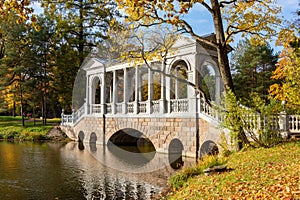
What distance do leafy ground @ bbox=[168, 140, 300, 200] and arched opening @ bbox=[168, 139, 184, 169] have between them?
156 inches

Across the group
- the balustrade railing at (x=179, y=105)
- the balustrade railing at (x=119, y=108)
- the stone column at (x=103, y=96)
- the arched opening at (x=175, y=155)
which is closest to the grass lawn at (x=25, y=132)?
the stone column at (x=103, y=96)

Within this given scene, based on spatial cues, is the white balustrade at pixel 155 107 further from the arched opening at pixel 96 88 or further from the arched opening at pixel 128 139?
the arched opening at pixel 96 88

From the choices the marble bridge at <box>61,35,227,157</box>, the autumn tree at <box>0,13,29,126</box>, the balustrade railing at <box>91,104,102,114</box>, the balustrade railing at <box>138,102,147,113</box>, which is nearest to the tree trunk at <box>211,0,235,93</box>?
the marble bridge at <box>61,35,227,157</box>

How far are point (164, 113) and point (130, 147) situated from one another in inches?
198

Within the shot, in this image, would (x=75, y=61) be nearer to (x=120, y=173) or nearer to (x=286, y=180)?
(x=120, y=173)

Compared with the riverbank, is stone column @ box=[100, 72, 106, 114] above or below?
above

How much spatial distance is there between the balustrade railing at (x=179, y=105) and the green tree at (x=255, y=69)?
12751 millimetres

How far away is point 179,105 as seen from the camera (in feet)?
48.9

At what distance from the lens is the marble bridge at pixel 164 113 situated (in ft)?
45.2

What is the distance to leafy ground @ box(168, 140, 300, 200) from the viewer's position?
529 cm

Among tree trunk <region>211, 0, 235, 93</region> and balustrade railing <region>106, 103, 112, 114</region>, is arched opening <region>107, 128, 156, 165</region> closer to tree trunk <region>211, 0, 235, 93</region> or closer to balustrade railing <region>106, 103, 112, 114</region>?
balustrade railing <region>106, 103, 112, 114</region>

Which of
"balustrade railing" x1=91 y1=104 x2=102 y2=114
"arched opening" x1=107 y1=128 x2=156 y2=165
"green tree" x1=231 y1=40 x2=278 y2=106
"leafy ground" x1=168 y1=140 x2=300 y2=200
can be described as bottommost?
"arched opening" x1=107 y1=128 x2=156 y2=165

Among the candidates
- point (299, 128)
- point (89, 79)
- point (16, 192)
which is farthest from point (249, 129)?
point (89, 79)

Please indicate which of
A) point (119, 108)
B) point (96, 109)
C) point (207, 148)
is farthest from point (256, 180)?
point (96, 109)
